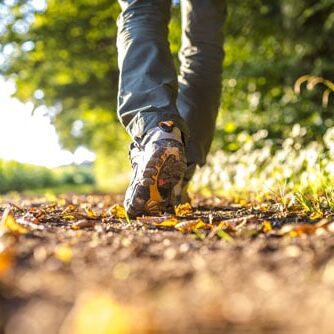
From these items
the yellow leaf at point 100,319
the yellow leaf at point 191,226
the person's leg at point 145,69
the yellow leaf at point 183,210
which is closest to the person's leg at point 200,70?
the yellow leaf at point 183,210

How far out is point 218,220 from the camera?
1976mm

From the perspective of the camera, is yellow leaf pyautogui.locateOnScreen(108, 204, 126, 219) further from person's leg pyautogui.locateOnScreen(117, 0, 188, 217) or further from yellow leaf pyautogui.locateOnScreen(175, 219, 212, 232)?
yellow leaf pyautogui.locateOnScreen(175, 219, 212, 232)

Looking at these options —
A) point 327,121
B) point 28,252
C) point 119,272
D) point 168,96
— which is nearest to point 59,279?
point 119,272

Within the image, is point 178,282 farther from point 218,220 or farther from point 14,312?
point 218,220

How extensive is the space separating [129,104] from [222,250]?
3.35 feet

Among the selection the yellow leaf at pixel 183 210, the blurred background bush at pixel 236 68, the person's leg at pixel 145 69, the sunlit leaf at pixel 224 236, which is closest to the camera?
the sunlit leaf at pixel 224 236

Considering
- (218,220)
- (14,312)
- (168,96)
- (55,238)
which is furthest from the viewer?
(168,96)

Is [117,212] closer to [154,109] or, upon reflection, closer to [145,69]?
[154,109]

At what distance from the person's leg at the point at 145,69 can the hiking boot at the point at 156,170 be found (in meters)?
0.05

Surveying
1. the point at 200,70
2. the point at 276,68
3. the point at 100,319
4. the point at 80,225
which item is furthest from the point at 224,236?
the point at 276,68

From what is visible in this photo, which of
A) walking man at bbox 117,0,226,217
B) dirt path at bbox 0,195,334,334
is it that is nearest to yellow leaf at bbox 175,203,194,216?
walking man at bbox 117,0,226,217

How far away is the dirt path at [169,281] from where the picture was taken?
804mm

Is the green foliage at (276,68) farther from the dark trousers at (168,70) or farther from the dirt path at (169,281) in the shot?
the dirt path at (169,281)

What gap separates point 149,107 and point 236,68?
17.5 ft
